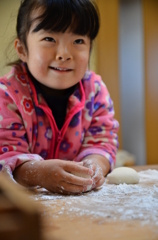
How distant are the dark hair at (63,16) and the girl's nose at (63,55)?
0.18 ft

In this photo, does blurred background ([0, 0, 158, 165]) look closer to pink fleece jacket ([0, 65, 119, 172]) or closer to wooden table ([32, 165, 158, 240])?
pink fleece jacket ([0, 65, 119, 172])

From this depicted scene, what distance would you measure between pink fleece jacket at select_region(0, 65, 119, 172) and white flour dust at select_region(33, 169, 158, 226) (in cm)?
20

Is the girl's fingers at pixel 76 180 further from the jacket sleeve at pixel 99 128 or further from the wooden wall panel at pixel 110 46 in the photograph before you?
the wooden wall panel at pixel 110 46

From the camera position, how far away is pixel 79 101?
4.18ft

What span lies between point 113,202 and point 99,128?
0.54m

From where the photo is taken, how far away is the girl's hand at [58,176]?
90 centimetres

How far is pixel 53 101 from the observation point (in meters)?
1.24

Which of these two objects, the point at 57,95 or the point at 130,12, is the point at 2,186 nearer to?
the point at 57,95

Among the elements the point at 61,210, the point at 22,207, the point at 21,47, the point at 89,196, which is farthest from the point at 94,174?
the point at 22,207

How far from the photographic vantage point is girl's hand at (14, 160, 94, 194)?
35.3 inches

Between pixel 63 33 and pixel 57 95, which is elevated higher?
pixel 63 33

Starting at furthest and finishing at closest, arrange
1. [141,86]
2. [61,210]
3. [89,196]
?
1. [141,86]
2. [89,196]
3. [61,210]

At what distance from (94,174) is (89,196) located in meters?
0.11

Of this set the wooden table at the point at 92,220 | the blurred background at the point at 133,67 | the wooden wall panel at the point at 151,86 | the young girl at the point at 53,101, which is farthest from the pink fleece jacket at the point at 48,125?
the wooden wall panel at the point at 151,86
